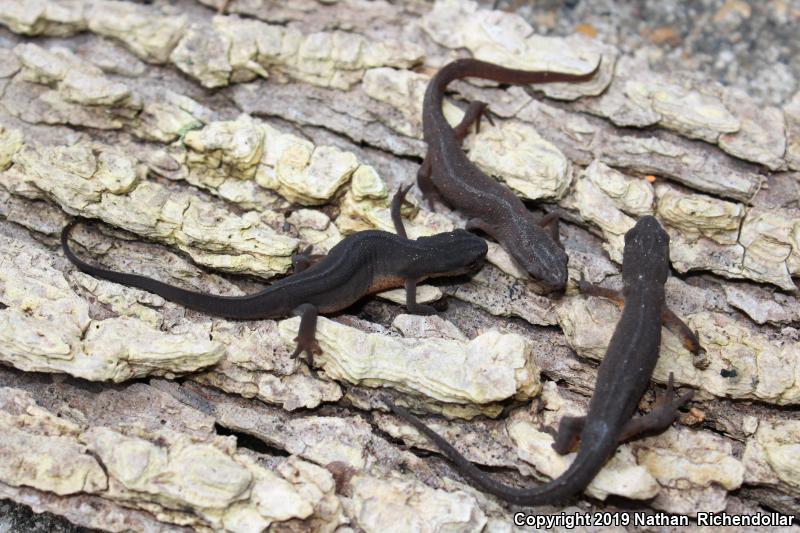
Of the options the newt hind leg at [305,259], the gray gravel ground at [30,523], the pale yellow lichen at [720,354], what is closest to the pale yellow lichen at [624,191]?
the pale yellow lichen at [720,354]

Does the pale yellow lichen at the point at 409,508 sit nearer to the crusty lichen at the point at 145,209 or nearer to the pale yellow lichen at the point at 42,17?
the crusty lichen at the point at 145,209

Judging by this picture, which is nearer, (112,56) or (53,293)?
(53,293)

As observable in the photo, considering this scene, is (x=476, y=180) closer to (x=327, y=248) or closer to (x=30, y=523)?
(x=327, y=248)

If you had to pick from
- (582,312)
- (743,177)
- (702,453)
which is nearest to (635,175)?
(743,177)

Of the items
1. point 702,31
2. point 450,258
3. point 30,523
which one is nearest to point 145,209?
point 30,523

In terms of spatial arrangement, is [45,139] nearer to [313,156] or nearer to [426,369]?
[313,156]

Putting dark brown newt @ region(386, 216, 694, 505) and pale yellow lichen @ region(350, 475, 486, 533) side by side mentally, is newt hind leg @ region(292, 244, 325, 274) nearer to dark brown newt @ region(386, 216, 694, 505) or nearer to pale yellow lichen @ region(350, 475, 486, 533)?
dark brown newt @ region(386, 216, 694, 505)
